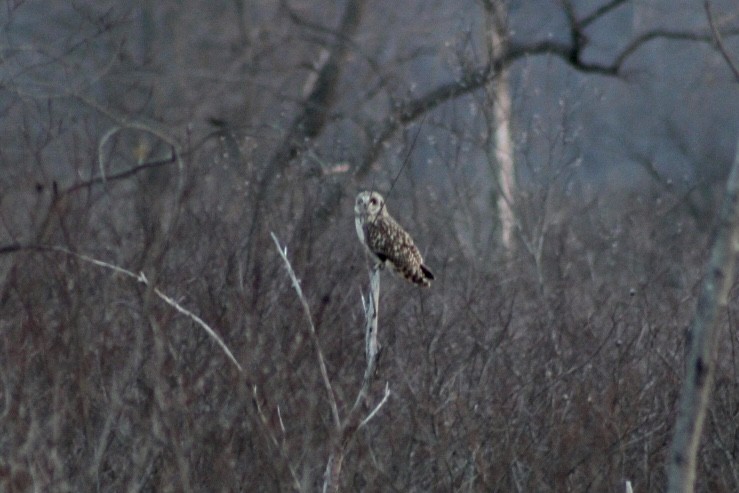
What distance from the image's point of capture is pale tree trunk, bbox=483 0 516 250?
12.6m

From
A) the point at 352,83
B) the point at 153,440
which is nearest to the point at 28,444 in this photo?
the point at 153,440

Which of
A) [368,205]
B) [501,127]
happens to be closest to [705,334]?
[368,205]

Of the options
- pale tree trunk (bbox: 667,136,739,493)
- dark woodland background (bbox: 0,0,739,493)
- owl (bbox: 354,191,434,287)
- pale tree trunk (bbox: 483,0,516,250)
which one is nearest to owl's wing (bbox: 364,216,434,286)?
owl (bbox: 354,191,434,287)

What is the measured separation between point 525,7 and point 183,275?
1075cm

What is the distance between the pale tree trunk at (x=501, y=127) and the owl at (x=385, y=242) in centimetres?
451

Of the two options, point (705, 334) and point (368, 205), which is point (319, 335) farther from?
point (705, 334)

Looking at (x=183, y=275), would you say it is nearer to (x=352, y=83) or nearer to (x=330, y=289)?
(x=330, y=289)

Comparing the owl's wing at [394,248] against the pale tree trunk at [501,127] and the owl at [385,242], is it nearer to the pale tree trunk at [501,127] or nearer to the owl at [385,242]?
the owl at [385,242]

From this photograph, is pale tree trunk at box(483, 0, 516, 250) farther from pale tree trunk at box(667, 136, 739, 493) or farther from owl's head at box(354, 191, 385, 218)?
pale tree trunk at box(667, 136, 739, 493)

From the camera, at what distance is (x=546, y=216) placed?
36.9 feet

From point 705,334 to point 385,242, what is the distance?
3.19 meters

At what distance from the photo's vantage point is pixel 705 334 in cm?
402

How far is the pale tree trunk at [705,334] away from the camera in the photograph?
394 centimetres

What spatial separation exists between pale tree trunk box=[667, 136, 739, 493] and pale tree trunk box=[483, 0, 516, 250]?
7577 mm
